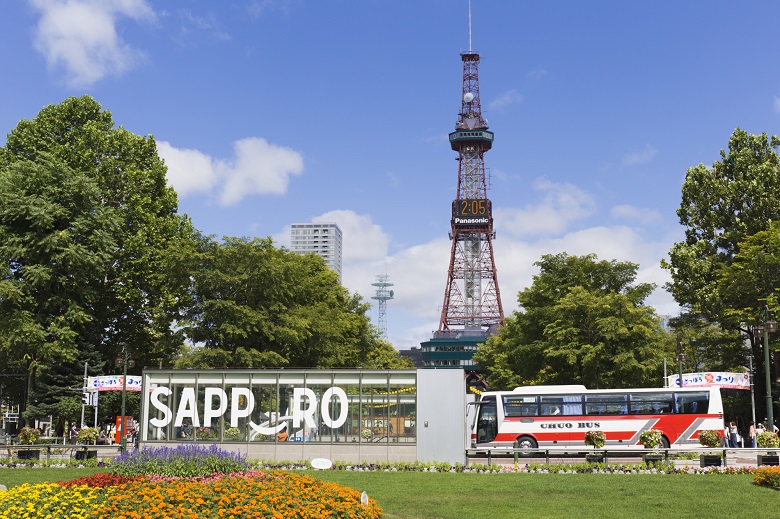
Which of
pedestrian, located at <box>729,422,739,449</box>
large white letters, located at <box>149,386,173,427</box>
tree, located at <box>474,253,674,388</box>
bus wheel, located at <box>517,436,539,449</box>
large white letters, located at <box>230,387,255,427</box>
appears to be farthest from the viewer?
tree, located at <box>474,253,674,388</box>

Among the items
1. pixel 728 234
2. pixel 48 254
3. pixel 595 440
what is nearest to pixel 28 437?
pixel 48 254

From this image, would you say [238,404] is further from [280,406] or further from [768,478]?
[768,478]

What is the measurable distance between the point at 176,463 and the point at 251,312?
29.4m

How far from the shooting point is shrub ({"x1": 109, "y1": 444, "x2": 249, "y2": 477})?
813 inches

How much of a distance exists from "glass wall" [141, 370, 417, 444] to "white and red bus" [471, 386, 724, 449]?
9291 millimetres

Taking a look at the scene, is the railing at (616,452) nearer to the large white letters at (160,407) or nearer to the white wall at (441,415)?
the white wall at (441,415)

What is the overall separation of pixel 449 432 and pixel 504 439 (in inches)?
388

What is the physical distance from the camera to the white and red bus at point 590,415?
40.8 meters

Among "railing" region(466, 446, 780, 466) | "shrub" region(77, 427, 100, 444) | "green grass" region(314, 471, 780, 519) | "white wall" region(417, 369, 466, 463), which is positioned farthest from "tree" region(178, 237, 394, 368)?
"green grass" region(314, 471, 780, 519)

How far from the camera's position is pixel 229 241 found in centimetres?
5253

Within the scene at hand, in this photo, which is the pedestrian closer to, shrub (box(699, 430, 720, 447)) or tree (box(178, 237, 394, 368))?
shrub (box(699, 430, 720, 447))

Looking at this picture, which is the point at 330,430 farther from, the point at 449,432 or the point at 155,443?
the point at 155,443

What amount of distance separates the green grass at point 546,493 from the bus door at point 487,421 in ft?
45.3

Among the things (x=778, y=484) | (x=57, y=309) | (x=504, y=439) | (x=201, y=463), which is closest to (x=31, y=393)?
(x=57, y=309)
